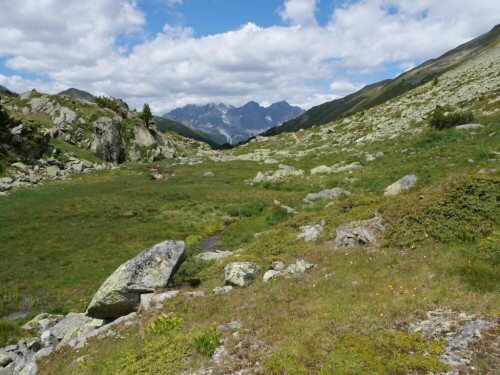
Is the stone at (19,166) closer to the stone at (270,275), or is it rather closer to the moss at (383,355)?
the stone at (270,275)

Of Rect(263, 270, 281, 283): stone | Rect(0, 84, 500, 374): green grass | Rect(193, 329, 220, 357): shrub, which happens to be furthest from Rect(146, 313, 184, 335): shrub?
Rect(263, 270, 281, 283): stone

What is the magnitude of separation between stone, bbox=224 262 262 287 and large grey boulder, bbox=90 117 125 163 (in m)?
73.1

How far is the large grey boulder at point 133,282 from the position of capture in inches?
679

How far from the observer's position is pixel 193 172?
70250 millimetres

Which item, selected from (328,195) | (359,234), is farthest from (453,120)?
(359,234)

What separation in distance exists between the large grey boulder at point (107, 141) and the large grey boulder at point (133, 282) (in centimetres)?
6996

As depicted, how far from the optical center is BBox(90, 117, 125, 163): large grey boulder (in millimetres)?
84375

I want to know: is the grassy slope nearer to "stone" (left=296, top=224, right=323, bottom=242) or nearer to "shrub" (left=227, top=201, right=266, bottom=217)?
"shrub" (left=227, top=201, right=266, bottom=217)

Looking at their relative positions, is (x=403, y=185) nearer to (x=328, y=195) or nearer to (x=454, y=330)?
(x=328, y=195)

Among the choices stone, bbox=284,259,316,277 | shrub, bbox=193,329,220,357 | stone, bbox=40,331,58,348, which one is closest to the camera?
shrub, bbox=193,329,220,357

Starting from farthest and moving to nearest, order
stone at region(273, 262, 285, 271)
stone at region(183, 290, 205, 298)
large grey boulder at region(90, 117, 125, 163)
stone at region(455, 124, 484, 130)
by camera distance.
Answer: large grey boulder at region(90, 117, 125, 163) → stone at region(455, 124, 484, 130) → stone at region(273, 262, 285, 271) → stone at region(183, 290, 205, 298)

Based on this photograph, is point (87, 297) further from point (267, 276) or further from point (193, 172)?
point (193, 172)

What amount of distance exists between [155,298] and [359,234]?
387 inches

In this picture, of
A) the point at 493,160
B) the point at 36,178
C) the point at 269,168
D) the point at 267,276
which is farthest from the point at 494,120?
the point at 36,178
